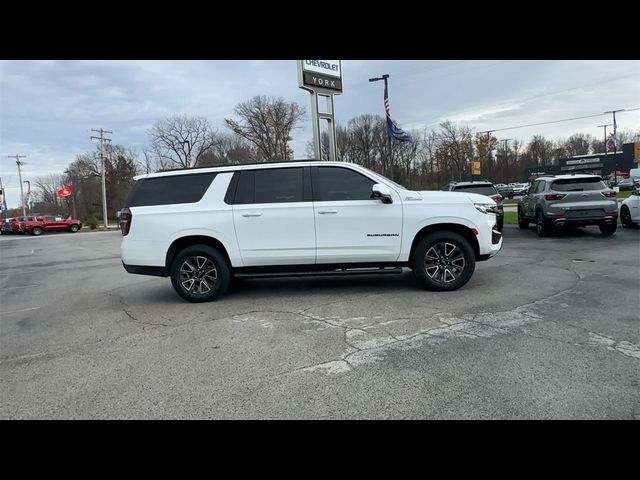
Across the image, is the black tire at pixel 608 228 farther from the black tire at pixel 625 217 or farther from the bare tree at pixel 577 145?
the bare tree at pixel 577 145

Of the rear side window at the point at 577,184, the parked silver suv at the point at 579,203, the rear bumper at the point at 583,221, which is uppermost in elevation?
the rear side window at the point at 577,184

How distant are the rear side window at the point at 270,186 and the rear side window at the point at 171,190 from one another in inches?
21.7

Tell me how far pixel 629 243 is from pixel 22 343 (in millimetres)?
13019

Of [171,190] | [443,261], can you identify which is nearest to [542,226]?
[443,261]

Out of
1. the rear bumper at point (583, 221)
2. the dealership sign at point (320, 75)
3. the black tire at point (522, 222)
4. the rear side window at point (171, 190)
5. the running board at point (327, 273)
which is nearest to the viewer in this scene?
the running board at point (327, 273)

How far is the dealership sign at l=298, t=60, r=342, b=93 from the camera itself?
15.0 metres

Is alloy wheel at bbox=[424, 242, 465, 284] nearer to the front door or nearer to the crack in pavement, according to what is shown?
the front door

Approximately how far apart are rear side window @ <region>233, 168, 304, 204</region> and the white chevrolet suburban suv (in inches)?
0.6

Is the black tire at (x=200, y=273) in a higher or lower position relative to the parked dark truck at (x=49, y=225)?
lower

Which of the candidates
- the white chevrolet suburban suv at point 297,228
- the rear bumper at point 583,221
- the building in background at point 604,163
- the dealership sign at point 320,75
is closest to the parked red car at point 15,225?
the dealership sign at point 320,75

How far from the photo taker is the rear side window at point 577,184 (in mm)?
11836

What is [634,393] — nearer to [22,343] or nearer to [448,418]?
[448,418]
